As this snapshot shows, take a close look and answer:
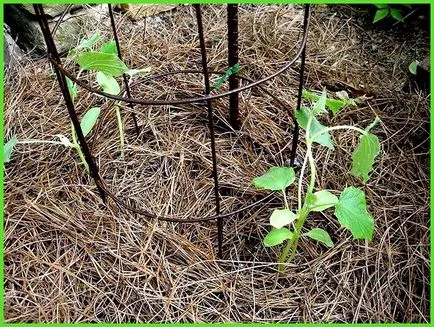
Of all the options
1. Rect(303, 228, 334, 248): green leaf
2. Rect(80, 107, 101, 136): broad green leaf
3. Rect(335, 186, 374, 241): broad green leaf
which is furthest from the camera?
Rect(80, 107, 101, 136): broad green leaf

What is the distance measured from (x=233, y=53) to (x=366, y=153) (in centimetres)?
45

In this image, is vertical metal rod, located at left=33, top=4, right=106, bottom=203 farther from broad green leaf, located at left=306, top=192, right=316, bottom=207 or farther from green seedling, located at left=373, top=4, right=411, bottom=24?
green seedling, located at left=373, top=4, right=411, bottom=24

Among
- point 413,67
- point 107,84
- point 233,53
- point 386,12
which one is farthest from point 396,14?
point 107,84

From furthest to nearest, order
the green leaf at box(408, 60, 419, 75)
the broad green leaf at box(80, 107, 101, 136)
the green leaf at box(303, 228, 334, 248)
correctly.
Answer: the green leaf at box(408, 60, 419, 75), the broad green leaf at box(80, 107, 101, 136), the green leaf at box(303, 228, 334, 248)

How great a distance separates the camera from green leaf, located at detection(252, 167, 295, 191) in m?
1.22

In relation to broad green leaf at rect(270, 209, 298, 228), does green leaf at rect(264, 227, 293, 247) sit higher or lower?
lower

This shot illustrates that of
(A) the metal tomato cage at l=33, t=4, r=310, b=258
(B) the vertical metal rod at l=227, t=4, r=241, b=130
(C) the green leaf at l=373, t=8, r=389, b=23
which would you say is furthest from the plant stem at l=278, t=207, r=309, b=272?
(C) the green leaf at l=373, t=8, r=389, b=23

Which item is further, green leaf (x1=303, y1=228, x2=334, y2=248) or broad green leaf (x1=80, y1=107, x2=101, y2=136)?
broad green leaf (x1=80, y1=107, x2=101, y2=136)

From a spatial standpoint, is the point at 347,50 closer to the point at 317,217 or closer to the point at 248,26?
the point at 248,26

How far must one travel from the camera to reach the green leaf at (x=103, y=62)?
1190mm

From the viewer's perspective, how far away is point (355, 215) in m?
1.15

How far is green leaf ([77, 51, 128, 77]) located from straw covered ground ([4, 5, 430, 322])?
39 cm

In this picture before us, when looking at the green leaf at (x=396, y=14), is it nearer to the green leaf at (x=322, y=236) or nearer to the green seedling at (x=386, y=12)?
the green seedling at (x=386, y=12)

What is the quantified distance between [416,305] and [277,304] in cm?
31
